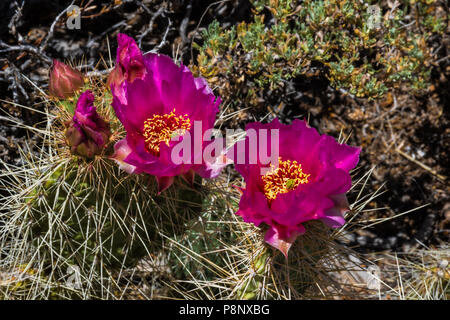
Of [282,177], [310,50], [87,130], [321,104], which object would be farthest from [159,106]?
[321,104]

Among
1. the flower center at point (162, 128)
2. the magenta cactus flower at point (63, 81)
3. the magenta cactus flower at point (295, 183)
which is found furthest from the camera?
the magenta cactus flower at point (63, 81)

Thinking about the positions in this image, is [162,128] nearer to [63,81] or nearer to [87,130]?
[87,130]

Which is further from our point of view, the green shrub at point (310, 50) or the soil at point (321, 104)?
the soil at point (321, 104)

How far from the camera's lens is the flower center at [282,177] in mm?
1062

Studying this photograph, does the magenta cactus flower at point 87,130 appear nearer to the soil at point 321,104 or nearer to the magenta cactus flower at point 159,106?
the magenta cactus flower at point 159,106

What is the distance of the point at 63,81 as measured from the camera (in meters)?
1.19

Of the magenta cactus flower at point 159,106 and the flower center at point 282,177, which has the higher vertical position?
the magenta cactus flower at point 159,106

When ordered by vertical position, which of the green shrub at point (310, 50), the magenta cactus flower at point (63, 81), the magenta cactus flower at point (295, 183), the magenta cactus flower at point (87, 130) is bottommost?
the magenta cactus flower at point (295, 183)

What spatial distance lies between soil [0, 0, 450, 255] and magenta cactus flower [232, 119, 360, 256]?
71 centimetres

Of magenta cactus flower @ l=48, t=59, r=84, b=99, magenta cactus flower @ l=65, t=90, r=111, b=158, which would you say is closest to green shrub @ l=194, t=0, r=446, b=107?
magenta cactus flower @ l=48, t=59, r=84, b=99

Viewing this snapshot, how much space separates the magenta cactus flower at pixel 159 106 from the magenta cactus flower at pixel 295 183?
0.32 feet

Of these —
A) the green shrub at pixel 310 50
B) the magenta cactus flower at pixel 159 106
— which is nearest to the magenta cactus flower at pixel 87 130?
the magenta cactus flower at pixel 159 106

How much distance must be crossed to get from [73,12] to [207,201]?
0.87 metres

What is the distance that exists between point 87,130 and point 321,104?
124 centimetres
